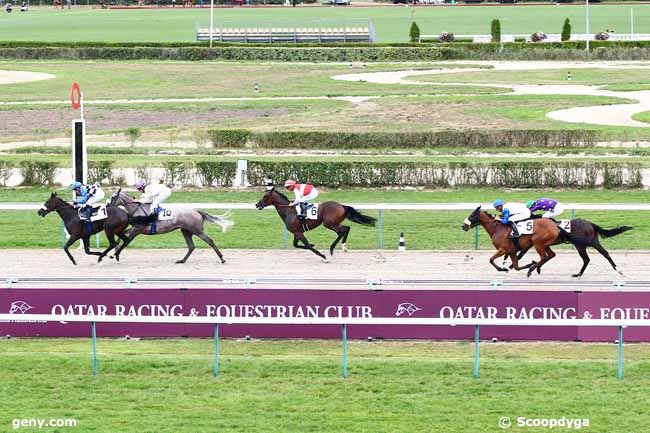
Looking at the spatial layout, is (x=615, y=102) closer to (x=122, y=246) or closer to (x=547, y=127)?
(x=547, y=127)

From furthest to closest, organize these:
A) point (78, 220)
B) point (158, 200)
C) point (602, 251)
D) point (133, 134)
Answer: point (133, 134) → point (158, 200) → point (78, 220) → point (602, 251)

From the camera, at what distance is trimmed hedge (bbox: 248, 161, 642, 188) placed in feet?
88.4

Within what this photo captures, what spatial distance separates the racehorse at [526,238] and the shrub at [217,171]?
925 centimetres

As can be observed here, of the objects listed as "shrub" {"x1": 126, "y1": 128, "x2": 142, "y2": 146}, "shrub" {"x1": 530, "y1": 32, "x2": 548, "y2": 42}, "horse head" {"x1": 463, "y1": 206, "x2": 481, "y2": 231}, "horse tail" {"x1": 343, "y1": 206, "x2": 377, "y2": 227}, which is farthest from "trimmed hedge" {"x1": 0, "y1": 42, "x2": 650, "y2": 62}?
"horse head" {"x1": 463, "y1": 206, "x2": 481, "y2": 231}

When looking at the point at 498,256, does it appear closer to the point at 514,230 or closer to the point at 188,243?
the point at 514,230

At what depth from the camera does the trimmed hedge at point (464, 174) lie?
88.4 feet

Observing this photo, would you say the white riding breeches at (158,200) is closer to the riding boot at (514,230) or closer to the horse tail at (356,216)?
the horse tail at (356,216)

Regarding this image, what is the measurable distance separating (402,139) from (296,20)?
60.9 metres

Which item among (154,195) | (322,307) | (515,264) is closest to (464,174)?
(515,264)

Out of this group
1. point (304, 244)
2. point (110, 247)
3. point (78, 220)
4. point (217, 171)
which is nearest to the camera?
point (78, 220)

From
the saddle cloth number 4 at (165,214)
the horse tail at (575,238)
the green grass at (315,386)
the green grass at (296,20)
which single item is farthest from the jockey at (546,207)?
the green grass at (296,20)

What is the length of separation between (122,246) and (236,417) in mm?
8078

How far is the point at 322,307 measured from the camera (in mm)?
15750

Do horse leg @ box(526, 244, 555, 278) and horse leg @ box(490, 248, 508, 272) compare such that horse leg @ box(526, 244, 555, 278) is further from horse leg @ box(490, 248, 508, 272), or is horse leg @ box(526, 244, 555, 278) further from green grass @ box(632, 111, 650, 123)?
green grass @ box(632, 111, 650, 123)
